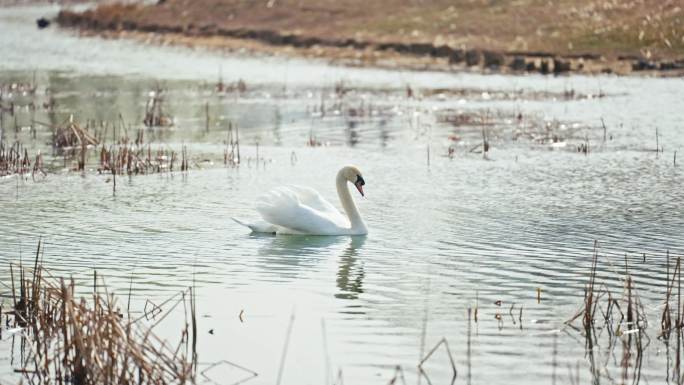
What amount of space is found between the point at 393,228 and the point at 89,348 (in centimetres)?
756

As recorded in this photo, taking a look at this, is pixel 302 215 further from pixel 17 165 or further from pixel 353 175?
pixel 17 165

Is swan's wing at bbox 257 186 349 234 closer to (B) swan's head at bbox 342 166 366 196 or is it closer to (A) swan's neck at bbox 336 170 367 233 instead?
(A) swan's neck at bbox 336 170 367 233

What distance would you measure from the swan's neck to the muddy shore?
2249 centimetres

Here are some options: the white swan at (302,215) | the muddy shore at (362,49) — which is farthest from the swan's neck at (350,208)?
the muddy shore at (362,49)

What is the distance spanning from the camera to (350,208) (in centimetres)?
1510

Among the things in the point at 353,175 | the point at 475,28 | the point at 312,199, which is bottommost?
the point at 312,199

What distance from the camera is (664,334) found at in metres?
9.97

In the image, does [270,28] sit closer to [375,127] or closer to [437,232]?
[375,127]

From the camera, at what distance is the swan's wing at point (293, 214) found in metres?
14.8

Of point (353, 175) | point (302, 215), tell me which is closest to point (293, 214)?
point (302, 215)

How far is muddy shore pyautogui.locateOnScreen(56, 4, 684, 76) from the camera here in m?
38.2

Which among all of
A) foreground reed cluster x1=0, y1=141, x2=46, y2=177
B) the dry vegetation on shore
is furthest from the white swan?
the dry vegetation on shore

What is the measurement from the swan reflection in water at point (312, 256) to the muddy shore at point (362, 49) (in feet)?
76.7

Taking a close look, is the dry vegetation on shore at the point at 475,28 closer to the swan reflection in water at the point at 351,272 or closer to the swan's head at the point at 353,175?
the swan's head at the point at 353,175
